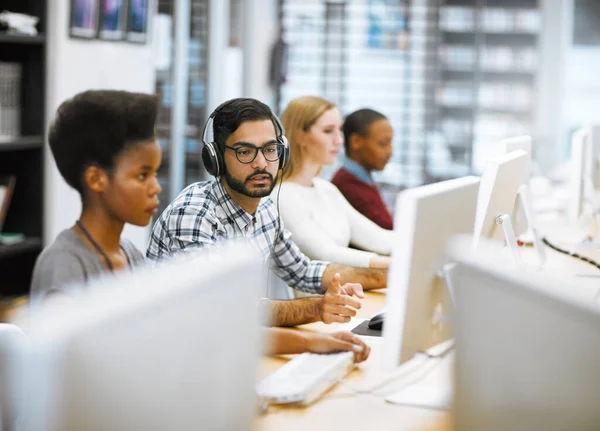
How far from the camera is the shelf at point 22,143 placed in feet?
11.3

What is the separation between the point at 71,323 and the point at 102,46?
360cm

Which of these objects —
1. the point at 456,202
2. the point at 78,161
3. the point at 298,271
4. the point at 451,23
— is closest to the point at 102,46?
the point at 298,271

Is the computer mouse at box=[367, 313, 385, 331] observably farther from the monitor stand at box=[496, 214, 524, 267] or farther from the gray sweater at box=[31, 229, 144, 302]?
the gray sweater at box=[31, 229, 144, 302]

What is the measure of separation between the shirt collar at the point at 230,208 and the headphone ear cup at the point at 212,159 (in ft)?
0.12

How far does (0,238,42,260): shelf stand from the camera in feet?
11.5

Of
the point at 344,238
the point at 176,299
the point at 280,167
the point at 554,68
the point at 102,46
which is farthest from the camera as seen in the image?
the point at 554,68

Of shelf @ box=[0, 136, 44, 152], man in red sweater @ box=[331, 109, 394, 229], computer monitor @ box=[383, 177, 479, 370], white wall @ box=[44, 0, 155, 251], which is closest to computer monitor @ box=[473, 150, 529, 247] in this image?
→ computer monitor @ box=[383, 177, 479, 370]

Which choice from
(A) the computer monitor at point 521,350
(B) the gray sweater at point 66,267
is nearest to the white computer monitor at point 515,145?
(B) the gray sweater at point 66,267

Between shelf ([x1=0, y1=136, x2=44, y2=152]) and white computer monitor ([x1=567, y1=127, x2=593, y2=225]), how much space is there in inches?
81.6

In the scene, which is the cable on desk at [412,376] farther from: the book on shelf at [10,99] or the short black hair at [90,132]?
the book on shelf at [10,99]

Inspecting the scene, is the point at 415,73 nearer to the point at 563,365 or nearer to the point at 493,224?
the point at 493,224

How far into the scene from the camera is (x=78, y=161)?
1732 millimetres

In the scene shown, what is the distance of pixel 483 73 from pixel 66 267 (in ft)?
18.3

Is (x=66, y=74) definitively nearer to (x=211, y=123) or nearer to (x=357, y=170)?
(x=357, y=170)
